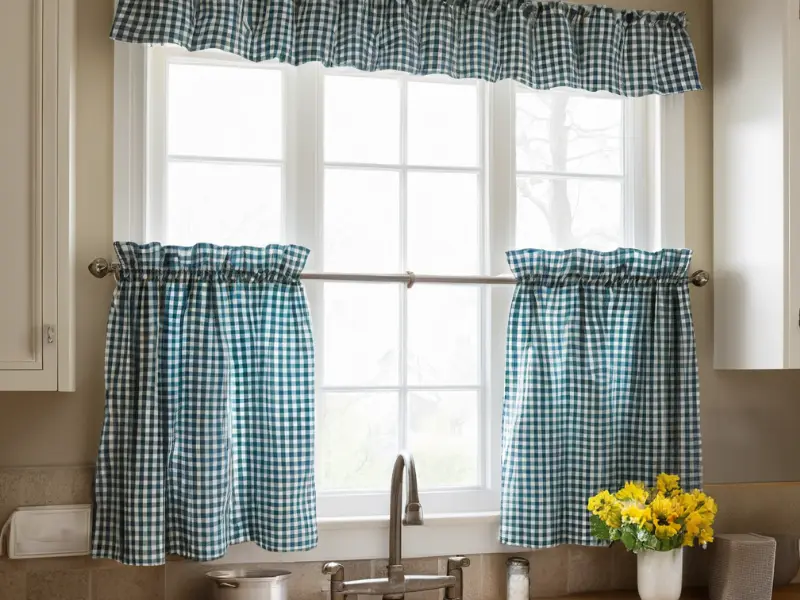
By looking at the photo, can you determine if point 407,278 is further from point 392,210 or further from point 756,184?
point 756,184

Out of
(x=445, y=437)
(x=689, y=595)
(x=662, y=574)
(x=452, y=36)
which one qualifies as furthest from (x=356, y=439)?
(x=452, y=36)

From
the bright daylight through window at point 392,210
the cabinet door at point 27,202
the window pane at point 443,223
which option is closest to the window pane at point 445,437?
the bright daylight through window at point 392,210

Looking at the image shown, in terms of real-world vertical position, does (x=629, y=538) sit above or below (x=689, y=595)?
above

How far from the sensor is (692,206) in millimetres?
2525

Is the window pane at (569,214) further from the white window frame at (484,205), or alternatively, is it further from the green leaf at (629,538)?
the green leaf at (629,538)

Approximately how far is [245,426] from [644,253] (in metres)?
1.13

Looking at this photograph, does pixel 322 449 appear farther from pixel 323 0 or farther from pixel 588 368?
pixel 323 0

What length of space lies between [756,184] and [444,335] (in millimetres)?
901

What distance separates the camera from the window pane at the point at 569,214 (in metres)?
2.50

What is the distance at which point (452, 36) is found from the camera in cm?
236

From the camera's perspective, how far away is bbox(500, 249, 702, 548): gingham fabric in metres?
2.32

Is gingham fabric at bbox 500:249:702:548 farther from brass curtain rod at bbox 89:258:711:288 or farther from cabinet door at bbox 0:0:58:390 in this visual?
cabinet door at bbox 0:0:58:390

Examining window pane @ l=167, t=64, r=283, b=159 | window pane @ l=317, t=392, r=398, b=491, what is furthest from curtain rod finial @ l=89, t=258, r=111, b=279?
window pane @ l=317, t=392, r=398, b=491

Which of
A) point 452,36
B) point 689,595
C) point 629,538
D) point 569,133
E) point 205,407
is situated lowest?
point 689,595
